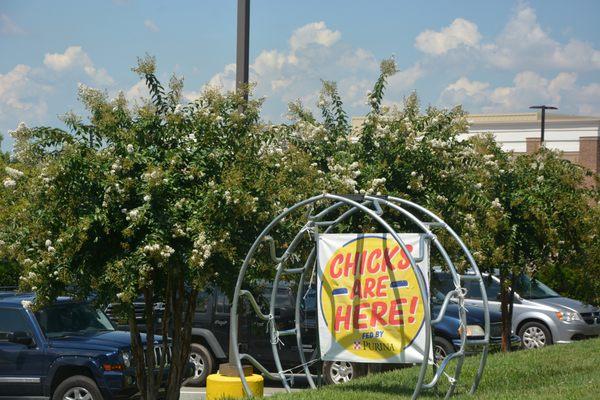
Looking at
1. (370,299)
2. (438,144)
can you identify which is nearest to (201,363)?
(438,144)

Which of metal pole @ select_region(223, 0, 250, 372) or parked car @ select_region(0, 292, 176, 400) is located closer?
metal pole @ select_region(223, 0, 250, 372)

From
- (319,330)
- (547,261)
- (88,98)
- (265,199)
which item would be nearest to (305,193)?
(265,199)

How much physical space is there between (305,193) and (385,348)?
2.43 meters

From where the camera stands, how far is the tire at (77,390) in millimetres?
12148

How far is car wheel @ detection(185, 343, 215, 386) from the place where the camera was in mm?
16250

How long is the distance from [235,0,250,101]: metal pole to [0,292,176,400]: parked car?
3.71 m

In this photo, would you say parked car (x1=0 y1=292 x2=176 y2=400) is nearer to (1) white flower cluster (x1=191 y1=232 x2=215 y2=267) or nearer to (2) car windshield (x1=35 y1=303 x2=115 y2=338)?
(2) car windshield (x1=35 y1=303 x2=115 y2=338)

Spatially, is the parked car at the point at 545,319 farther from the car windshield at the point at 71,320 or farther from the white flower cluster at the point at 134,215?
the white flower cluster at the point at 134,215

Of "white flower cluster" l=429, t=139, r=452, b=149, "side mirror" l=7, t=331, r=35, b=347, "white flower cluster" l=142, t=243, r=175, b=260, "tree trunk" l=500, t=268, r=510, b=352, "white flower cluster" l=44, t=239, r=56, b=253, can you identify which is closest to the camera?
"white flower cluster" l=142, t=243, r=175, b=260

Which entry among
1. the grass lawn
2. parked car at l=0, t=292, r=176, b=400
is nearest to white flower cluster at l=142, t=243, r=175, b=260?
the grass lawn

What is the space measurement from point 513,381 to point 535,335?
30.2 feet

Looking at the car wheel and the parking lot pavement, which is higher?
the car wheel

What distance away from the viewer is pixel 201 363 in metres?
16.3

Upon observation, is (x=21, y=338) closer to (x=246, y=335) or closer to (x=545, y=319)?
(x=246, y=335)
